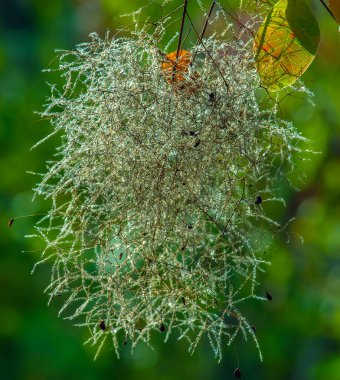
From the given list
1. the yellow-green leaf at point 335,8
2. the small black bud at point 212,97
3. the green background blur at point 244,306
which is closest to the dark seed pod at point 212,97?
the small black bud at point 212,97

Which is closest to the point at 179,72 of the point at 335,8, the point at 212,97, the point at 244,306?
the point at 212,97

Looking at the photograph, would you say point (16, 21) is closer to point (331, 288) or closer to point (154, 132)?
point (331, 288)

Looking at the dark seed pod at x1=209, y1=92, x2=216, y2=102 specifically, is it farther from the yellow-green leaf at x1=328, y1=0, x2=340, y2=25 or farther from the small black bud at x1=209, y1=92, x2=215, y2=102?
the yellow-green leaf at x1=328, y1=0, x2=340, y2=25

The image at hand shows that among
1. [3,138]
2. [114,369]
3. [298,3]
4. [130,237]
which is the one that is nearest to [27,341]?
[114,369]

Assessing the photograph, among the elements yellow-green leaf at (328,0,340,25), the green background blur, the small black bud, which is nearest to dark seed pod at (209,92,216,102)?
the small black bud

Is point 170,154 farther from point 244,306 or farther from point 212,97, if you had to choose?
point 244,306

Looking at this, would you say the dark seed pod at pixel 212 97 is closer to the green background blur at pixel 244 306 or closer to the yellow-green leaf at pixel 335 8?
the yellow-green leaf at pixel 335 8
